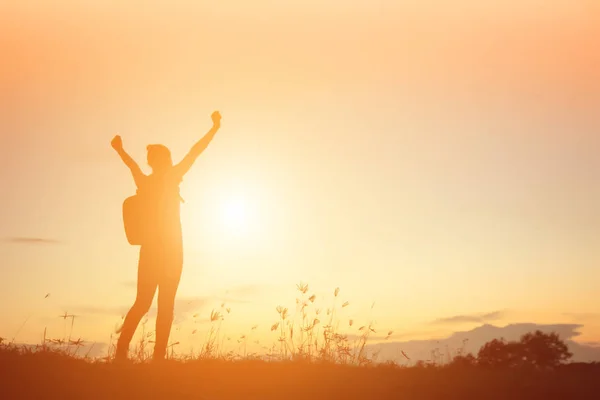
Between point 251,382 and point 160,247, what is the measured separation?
255cm

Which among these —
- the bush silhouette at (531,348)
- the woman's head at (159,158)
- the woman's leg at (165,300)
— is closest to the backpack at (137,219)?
the woman's head at (159,158)

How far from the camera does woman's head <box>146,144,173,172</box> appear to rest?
11812mm

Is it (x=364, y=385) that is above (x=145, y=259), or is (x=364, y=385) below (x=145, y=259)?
below

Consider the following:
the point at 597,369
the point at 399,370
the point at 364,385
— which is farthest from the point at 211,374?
the point at 597,369

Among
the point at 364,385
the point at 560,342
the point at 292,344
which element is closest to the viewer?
the point at 364,385

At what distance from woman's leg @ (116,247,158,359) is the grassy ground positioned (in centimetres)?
75

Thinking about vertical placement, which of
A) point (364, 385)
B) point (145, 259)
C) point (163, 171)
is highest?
point (163, 171)

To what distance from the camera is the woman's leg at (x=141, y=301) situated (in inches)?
452

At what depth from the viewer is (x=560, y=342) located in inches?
758

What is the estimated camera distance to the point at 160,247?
37.8 feet

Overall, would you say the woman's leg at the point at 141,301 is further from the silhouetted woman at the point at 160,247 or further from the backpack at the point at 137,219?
the backpack at the point at 137,219

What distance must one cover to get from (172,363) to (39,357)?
180cm

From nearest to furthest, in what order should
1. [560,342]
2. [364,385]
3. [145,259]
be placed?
[364,385]
[145,259]
[560,342]

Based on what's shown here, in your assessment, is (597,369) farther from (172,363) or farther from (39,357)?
(39,357)
